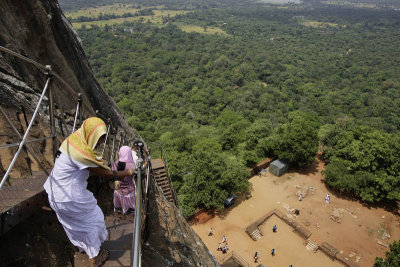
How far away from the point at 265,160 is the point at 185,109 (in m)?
28.6

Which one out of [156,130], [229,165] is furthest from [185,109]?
[229,165]

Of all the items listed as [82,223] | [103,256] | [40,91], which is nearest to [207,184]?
[40,91]

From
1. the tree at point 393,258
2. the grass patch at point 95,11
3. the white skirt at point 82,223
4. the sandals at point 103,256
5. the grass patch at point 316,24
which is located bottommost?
the grass patch at point 316,24

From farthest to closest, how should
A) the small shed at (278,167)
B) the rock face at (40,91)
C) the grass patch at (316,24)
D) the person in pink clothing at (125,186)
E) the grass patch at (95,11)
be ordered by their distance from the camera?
1. the grass patch at (316,24)
2. the grass patch at (95,11)
3. the small shed at (278,167)
4. the rock face at (40,91)
5. the person in pink clothing at (125,186)

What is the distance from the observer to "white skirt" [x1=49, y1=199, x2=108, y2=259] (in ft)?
10.6

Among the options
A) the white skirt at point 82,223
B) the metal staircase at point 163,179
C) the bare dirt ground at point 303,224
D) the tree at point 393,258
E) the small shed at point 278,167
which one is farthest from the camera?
the small shed at point 278,167

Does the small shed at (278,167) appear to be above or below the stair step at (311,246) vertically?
above

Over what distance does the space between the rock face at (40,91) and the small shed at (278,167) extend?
15.2 m

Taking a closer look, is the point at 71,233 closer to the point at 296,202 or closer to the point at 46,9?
the point at 46,9

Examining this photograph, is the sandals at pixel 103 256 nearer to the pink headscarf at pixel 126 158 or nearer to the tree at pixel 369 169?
the pink headscarf at pixel 126 158

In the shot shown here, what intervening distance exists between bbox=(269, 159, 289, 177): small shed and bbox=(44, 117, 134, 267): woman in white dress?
19.6 meters

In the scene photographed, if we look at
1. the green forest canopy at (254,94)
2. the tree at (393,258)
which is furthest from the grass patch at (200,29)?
the tree at (393,258)

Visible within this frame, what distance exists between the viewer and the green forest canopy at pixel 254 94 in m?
19.1

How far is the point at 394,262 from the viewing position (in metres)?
13.1
